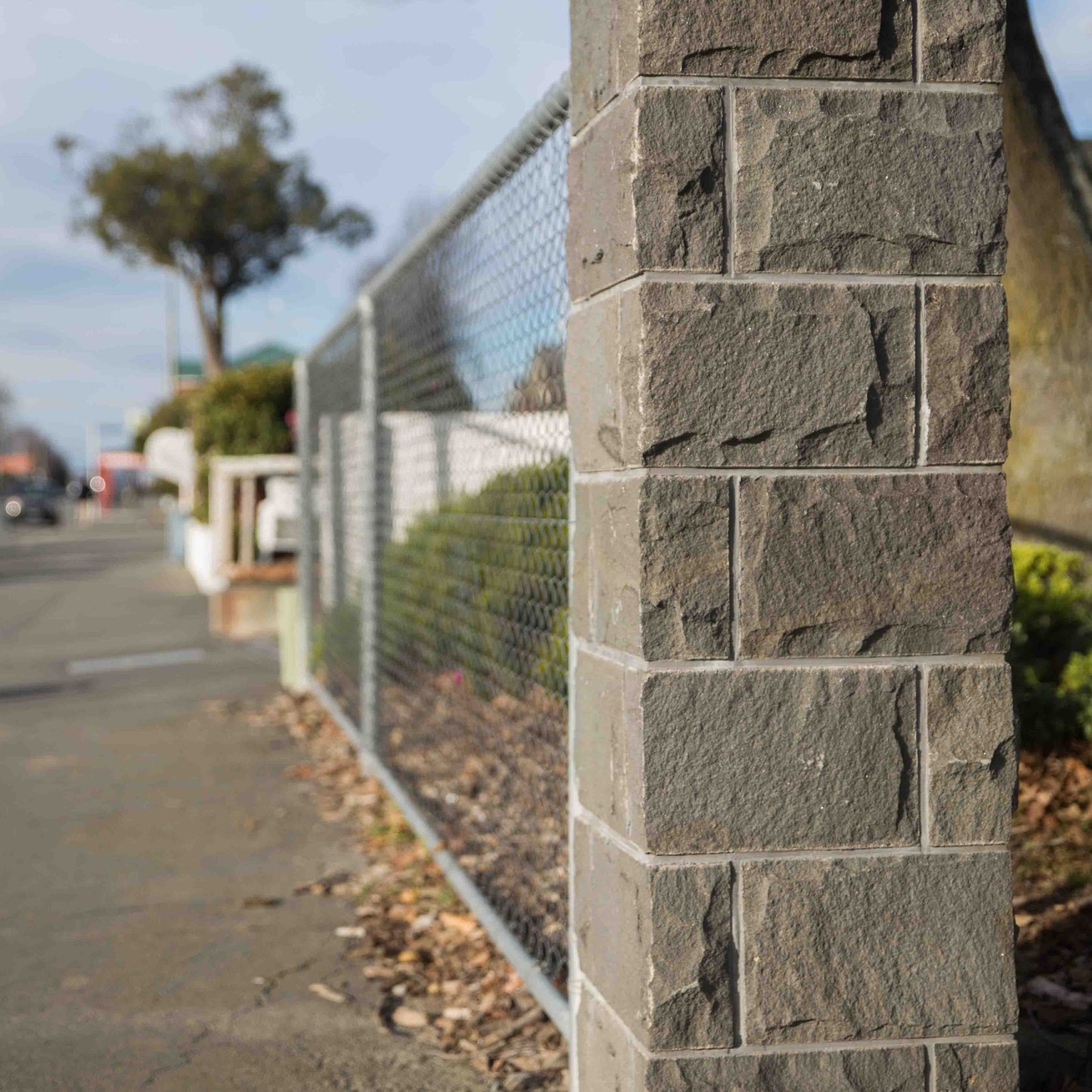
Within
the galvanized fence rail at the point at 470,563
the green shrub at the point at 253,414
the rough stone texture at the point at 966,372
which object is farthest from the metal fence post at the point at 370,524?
the green shrub at the point at 253,414

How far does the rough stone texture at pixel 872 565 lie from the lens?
2010 mm

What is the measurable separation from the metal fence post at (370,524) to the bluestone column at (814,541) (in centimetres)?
379

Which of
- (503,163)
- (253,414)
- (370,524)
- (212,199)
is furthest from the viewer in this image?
(212,199)

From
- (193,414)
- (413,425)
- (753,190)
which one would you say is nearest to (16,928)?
(413,425)

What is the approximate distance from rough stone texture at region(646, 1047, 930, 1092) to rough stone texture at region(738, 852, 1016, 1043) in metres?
0.03

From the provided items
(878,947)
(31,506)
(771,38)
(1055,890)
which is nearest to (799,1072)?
(878,947)

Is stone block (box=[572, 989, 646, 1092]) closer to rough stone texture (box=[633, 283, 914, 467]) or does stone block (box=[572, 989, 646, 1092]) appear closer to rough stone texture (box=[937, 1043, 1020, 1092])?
rough stone texture (box=[937, 1043, 1020, 1092])

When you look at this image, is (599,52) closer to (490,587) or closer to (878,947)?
(878,947)

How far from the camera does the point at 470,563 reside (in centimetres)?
457

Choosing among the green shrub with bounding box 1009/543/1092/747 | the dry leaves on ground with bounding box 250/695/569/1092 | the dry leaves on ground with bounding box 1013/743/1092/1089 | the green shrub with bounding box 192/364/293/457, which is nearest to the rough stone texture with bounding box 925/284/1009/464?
the dry leaves on ground with bounding box 1013/743/1092/1089

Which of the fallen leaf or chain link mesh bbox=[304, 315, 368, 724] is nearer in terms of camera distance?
the fallen leaf

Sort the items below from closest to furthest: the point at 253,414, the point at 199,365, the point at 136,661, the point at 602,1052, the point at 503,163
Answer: the point at 602,1052 → the point at 503,163 → the point at 136,661 → the point at 253,414 → the point at 199,365

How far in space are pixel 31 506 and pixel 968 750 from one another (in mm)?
50958

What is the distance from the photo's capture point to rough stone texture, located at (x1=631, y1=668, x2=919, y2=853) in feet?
6.58
